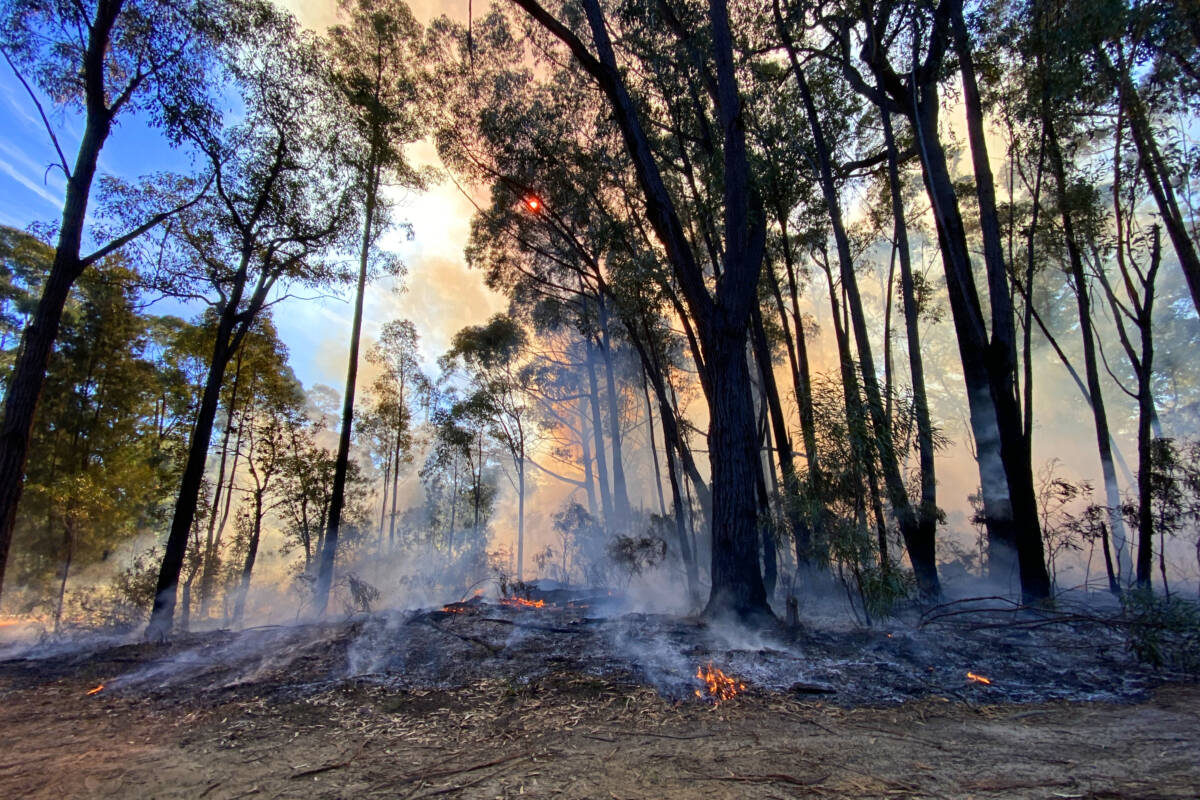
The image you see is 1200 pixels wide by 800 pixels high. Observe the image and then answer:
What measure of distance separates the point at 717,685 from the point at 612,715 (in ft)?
3.07

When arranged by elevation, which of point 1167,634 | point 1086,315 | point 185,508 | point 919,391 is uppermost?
point 1086,315

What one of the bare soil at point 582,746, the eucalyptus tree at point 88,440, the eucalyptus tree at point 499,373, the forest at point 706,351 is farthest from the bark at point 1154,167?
the eucalyptus tree at point 88,440

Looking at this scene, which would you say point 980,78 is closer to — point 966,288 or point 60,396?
point 966,288

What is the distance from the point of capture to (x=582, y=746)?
2.90 metres

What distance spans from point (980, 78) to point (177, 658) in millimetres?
13982

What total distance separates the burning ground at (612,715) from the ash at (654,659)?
0.10 ft

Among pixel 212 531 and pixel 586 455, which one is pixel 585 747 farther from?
pixel 586 455

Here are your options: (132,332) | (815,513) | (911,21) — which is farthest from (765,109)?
(132,332)

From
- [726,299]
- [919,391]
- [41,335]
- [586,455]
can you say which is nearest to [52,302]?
[41,335]

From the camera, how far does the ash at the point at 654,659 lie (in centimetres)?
386

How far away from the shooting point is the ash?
386cm

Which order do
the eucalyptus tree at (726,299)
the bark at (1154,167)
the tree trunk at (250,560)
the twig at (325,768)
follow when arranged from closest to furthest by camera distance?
1. the twig at (325,768)
2. the eucalyptus tree at (726,299)
3. the bark at (1154,167)
4. the tree trunk at (250,560)

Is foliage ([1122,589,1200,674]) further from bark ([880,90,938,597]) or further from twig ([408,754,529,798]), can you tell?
twig ([408,754,529,798])

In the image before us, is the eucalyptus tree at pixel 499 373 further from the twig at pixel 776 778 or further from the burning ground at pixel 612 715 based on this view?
the twig at pixel 776 778
